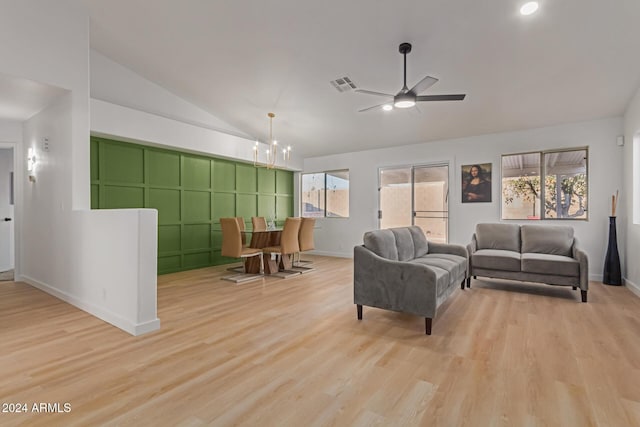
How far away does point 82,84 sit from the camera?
3.69 metres

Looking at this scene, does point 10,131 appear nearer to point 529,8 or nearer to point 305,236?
point 305,236

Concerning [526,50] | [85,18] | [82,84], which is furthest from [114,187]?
[526,50]

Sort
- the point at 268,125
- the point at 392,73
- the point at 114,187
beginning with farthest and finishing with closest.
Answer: the point at 268,125 → the point at 114,187 → the point at 392,73

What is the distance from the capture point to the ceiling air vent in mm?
4551

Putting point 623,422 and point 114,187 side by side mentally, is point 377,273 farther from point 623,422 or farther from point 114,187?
point 114,187

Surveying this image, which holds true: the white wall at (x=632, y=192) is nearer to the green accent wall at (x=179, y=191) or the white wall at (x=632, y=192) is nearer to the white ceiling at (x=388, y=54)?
the white ceiling at (x=388, y=54)

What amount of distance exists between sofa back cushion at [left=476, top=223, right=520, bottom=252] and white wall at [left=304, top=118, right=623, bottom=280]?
916mm

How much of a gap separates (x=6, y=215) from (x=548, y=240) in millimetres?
9193

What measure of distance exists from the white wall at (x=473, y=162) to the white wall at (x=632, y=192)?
0.93ft

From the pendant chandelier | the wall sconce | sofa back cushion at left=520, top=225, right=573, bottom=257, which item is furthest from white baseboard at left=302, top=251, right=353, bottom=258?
the wall sconce

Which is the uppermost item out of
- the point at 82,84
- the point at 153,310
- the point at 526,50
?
the point at 526,50

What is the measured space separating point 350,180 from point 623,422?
6.36 meters

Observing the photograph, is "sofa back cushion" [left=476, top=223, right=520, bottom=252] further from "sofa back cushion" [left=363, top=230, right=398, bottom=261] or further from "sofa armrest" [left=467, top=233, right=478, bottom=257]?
"sofa back cushion" [left=363, top=230, right=398, bottom=261]

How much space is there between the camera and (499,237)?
4910 mm
